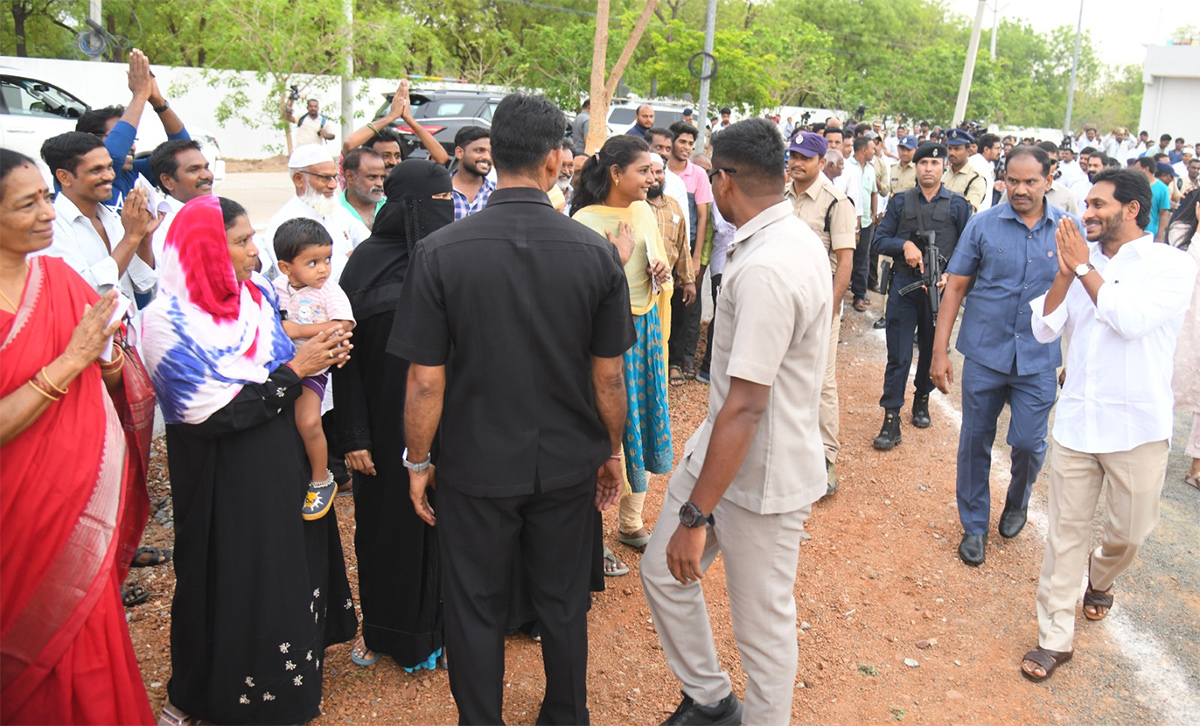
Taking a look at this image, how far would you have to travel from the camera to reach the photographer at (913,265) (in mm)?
6684

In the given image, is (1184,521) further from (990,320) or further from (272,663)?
(272,663)

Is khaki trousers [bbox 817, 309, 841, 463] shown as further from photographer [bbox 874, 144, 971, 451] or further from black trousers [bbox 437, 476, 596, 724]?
black trousers [bbox 437, 476, 596, 724]

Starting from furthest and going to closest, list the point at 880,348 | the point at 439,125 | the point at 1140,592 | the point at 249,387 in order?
the point at 439,125 < the point at 880,348 < the point at 1140,592 < the point at 249,387

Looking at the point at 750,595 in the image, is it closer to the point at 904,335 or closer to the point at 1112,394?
the point at 1112,394

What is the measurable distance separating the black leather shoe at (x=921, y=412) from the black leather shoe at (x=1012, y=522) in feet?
5.86

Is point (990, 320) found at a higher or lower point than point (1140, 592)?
higher

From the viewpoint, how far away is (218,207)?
3066 millimetres

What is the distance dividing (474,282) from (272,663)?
1559 mm

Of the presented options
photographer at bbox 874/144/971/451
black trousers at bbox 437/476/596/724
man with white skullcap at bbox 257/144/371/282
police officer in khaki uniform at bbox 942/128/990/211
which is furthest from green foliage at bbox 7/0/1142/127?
black trousers at bbox 437/476/596/724

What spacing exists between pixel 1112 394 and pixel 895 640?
1437 mm

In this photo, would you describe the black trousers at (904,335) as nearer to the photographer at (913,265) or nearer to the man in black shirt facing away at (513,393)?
the photographer at (913,265)

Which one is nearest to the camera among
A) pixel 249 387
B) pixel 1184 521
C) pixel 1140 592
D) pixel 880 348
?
pixel 249 387

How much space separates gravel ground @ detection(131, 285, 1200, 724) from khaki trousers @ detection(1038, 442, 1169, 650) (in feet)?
0.89

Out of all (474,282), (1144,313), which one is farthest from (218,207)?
(1144,313)
